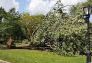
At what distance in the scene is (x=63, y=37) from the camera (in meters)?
27.2

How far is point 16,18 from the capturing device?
44031mm

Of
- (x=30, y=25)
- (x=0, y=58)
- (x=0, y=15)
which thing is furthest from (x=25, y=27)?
(x=0, y=58)

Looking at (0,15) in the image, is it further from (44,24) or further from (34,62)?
(34,62)

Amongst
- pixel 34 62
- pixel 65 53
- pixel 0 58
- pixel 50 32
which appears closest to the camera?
pixel 34 62

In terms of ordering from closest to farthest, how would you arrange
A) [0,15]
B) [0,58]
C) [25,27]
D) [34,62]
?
[34,62]
[0,58]
[0,15]
[25,27]

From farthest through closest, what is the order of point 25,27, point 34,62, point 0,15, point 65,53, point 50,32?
point 25,27 → point 0,15 → point 50,32 → point 65,53 → point 34,62

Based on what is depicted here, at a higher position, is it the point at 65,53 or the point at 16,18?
the point at 16,18

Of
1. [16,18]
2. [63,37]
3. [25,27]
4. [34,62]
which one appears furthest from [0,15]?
[34,62]

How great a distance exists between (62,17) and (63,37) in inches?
125

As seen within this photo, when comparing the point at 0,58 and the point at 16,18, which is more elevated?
the point at 16,18

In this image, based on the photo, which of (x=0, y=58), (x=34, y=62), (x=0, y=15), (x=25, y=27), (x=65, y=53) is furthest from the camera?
(x=25, y=27)

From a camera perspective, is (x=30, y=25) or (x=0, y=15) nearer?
(x=0, y=15)

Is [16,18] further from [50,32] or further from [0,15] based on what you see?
[50,32]

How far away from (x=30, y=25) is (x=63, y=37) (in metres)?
19.9
